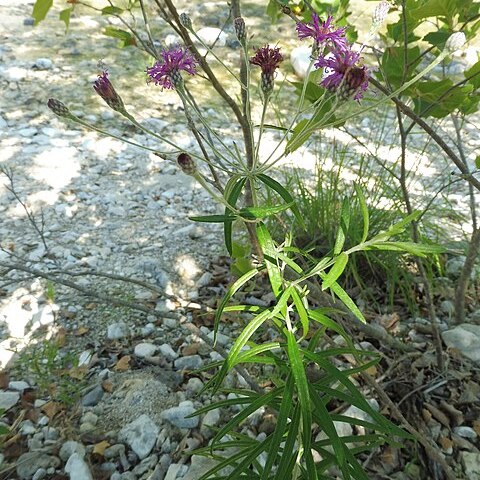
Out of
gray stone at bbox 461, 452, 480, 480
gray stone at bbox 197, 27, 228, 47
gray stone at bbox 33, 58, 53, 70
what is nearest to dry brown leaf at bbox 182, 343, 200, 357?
gray stone at bbox 461, 452, 480, 480

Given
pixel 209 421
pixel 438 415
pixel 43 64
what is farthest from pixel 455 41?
pixel 43 64

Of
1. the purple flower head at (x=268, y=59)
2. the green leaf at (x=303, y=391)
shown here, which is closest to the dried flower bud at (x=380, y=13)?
the purple flower head at (x=268, y=59)

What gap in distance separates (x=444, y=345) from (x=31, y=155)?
2.43m

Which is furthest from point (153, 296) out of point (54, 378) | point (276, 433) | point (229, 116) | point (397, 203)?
point (229, 116)

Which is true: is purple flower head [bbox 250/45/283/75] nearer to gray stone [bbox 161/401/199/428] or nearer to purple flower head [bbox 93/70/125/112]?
purple flower head [bbox 93/70/125/112]

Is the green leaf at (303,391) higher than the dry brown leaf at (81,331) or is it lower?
higher

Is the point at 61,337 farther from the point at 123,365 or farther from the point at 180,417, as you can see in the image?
the point at 180,417

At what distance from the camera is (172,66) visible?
3.39 feet

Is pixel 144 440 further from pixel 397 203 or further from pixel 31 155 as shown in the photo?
pixel 31 155

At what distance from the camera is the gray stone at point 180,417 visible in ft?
5.32

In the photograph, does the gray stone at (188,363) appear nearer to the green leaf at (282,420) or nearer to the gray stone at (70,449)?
the gray stone at (70,449)

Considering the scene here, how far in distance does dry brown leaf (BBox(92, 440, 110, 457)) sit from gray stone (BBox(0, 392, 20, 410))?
1.07ft

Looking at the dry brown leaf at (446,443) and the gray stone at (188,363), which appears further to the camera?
the gray stone at (188,363)

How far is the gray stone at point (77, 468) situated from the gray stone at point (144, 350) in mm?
444
